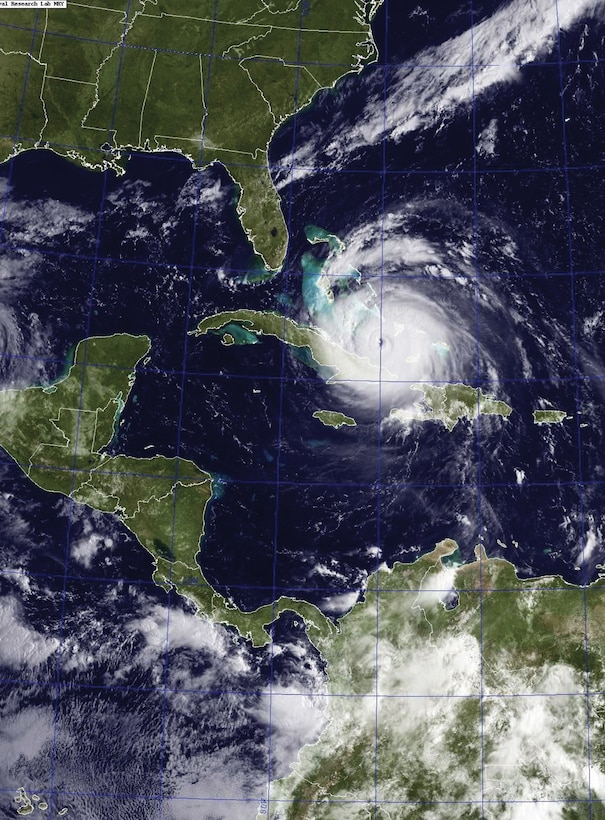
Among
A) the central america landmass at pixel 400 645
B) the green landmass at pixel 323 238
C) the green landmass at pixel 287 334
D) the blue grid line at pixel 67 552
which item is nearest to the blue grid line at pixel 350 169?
the blue grid line at pixel 67 552

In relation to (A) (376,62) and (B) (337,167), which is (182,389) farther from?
(A) (376,62)

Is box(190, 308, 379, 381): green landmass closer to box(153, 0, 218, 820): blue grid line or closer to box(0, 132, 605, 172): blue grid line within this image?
box(153, 0, 218, 820): blue grid line

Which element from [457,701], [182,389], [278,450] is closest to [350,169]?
[182,389]

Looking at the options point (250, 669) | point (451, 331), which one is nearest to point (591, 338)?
point (451, 331)

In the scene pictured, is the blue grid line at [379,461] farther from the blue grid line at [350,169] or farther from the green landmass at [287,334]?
the green landmass at [287,334]

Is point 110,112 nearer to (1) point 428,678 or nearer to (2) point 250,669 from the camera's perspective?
(2) point 250,669

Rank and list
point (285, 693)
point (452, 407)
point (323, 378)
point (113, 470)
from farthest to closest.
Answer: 1. point (323, 378)
2. point (452, 407)
3. point (113, 470)
4. point (285, 693)
